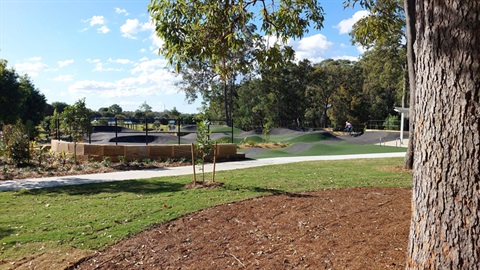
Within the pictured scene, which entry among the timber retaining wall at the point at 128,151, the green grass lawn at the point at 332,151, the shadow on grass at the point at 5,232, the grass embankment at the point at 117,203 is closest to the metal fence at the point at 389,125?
the green grass lawn at the point at 332,151

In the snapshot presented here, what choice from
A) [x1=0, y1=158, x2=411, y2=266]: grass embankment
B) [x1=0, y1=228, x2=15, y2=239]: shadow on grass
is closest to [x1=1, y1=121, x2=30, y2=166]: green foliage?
[x1=0, y1=158, x2=411, y2=266]: grass embankment

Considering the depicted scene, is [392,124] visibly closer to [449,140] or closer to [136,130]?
[136,130]

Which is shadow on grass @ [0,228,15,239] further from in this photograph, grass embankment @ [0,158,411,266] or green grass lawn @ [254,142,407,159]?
green grass lawn @ [254,142,407,159]

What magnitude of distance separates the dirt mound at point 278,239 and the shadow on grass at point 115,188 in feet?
8.85

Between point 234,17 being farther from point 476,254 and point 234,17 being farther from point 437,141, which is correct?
point 476,254

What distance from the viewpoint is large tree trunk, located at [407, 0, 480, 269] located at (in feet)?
8.09

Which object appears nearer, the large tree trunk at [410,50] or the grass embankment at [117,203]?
the grass embankment at [117,203]

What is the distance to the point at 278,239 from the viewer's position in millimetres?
4531

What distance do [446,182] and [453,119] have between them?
1.41 feet

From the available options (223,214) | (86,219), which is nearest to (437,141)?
(223,214)

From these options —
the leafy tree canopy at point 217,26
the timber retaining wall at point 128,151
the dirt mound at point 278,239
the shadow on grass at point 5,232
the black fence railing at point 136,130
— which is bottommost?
the shadow on grass at point 5,232

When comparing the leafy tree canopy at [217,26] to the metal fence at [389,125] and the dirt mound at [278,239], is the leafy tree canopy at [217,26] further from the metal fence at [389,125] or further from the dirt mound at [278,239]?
the metal fence at [389,125]

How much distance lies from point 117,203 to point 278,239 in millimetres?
3689

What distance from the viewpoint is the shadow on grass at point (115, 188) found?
8281mm
